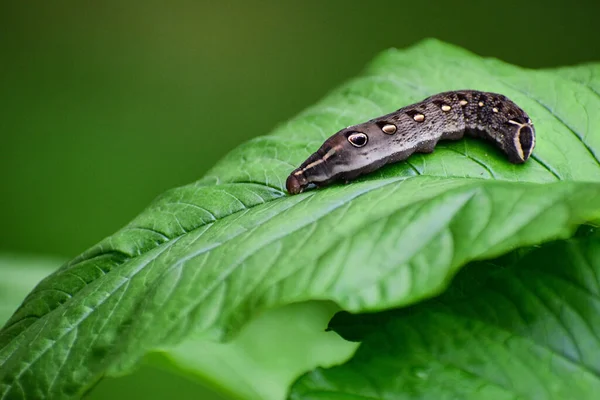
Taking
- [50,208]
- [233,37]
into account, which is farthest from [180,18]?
[50,208]

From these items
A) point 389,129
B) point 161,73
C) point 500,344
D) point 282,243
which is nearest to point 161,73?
point 161,73

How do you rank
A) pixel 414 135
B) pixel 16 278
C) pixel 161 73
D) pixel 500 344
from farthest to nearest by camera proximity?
pixel 161 73 → pixel 16 278 → pixel 414 135 → pixel 500 344

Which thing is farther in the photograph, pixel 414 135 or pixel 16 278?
pixel 16 278

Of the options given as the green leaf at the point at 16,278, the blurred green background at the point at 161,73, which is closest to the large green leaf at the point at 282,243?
the green leaf at the point at 16,278

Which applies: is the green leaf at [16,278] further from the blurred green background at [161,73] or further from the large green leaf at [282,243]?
the blurred green background at [161,73]

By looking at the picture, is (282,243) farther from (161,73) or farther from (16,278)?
(161,73)
